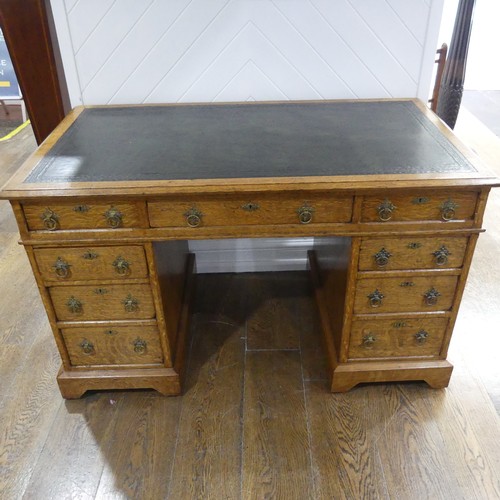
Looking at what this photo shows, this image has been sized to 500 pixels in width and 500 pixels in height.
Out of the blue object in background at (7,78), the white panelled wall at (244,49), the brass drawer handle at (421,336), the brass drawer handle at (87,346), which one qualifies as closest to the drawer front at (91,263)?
the brass drawer handle at (87,346)

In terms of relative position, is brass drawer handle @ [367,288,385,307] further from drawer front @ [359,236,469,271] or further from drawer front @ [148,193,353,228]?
drawer front @ [148,193,353,228]

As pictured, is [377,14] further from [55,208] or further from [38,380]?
[38,380]

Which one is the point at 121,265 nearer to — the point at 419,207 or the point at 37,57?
the point at 419,207

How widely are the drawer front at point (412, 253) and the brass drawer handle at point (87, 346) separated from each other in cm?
86

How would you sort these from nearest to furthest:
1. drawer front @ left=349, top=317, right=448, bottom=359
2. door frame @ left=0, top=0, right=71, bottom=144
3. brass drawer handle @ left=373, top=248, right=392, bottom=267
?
brass drawer handle @ left=373, top=248, right=392, bottom=267 < drawer front @ left=349, top=317, right=448, bottom=359 < door frame @ left=0, top=0, right=71, bottom=144

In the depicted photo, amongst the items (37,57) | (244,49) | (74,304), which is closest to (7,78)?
(37,57)

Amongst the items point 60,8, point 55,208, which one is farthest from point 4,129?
point 55,208

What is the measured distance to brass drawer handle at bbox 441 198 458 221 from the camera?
133 centimetres

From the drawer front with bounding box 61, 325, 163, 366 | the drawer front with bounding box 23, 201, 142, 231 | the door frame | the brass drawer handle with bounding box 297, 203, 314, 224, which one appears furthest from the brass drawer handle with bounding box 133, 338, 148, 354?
the door frame

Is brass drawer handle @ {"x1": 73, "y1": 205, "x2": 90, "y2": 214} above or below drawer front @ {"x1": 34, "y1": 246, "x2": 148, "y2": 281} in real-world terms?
above

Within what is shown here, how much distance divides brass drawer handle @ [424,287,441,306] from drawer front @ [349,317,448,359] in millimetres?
72

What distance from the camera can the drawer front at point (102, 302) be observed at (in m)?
1.48

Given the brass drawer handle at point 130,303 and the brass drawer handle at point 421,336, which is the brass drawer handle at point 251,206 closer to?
the brass drawer handle at point 130,303

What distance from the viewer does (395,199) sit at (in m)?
1.33
